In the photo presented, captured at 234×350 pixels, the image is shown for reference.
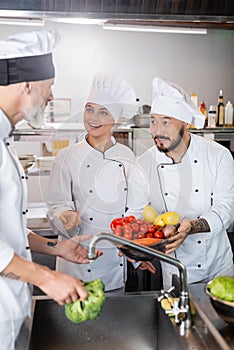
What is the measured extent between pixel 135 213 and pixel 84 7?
882 millimetres

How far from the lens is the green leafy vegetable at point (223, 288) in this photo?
120cm

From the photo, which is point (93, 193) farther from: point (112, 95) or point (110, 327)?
point (110, 327)

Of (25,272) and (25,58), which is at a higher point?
(25,58)

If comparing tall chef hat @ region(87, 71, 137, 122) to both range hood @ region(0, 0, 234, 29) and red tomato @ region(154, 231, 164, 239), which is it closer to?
range hood @ region(0, 0, 234, 29)

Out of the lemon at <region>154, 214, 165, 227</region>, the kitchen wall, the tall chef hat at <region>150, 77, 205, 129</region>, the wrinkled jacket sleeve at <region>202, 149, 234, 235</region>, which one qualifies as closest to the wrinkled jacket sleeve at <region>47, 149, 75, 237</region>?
the lemon at <region>154, 214, 165, 227</region>

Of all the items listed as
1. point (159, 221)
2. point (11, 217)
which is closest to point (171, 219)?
point (159, 221)

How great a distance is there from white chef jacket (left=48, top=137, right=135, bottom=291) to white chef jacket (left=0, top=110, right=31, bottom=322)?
67 centimetres

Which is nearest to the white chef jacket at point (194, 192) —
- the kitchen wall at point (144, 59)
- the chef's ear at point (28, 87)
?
the chef's ear at point (28, 87)

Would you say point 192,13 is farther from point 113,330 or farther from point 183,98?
point 113,330

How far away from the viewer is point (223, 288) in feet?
4.00

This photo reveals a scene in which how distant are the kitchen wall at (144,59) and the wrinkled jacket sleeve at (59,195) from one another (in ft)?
5.78

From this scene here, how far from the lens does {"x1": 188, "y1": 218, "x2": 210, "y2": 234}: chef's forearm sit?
1.78 meters

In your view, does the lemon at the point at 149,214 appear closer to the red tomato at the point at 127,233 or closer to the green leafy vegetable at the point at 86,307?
the red tomato at the point at 127,233

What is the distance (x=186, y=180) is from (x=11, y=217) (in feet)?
3.17
